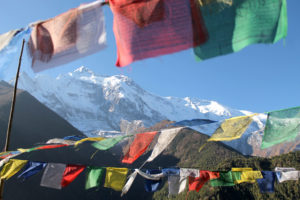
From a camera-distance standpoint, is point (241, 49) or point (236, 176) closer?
point (241, 49)

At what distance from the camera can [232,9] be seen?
10.9 feet

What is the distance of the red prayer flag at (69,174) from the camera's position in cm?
724

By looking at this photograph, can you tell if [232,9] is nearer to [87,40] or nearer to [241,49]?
[241,49]

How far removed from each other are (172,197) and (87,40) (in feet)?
214

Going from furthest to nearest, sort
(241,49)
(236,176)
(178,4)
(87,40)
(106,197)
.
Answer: (106,197) → (236,176) → (87,40) → (178,4) → (241,49)

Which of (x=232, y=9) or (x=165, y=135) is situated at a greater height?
(x=232, y=9)

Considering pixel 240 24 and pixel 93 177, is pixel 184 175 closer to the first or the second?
pixel 93 177

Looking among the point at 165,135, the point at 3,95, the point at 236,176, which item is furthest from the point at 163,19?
the point at 3,95

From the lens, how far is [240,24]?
3277mm

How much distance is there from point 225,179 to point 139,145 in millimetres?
4216

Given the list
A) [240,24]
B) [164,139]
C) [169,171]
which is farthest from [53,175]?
[240,24]

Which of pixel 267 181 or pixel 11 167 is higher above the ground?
pixel 11 167

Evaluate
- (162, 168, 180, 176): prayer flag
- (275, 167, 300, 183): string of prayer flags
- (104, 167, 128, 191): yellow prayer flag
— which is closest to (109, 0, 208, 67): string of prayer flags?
(104, 167, 128, 191): yellow prayer flag

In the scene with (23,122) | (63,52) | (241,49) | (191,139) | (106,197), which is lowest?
(106,197)
